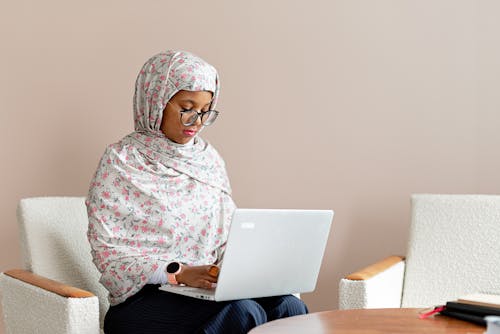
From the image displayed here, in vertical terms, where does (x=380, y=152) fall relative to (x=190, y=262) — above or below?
above

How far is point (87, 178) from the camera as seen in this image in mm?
3064

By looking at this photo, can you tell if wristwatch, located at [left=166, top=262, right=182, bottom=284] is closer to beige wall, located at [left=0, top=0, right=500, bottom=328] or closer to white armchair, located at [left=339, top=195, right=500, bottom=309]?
white armchair, located at [left=339, top=195, right=500, bottom=309]

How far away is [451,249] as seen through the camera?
108 inches

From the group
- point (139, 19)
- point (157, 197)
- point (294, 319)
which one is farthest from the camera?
point (139, 19)

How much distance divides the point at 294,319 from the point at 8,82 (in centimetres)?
157

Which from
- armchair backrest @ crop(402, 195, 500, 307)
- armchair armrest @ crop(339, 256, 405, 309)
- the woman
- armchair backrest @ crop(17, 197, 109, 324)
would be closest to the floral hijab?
the woman

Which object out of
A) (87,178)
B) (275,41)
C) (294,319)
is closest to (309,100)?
(275,41)

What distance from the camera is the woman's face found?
248cm

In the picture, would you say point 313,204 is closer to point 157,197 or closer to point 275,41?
point 275,41

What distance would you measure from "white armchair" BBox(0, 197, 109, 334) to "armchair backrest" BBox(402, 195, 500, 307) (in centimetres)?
102

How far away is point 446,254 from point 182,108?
3.28 ft

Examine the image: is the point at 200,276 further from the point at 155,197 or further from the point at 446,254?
the point at 446,254

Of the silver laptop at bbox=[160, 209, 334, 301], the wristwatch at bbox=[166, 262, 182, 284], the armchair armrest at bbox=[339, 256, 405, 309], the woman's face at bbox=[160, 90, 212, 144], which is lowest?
the armchair armrest at bbox=[339, 256, 405, 309]

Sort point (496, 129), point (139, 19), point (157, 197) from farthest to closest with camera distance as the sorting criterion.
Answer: point (139, 19)
point (496, 129)
point (157, 197)
